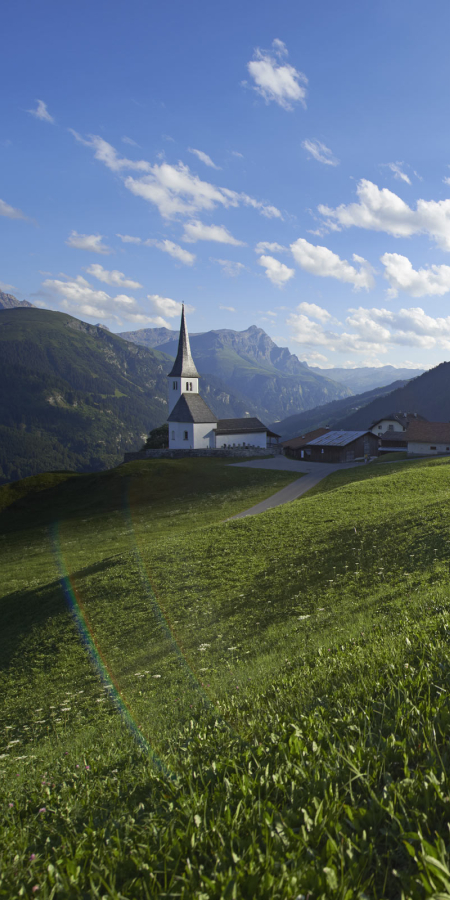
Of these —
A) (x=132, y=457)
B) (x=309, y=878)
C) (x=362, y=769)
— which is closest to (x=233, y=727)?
(x=362, y=769)

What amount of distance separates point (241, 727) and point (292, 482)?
5713 cm

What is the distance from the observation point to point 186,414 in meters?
107

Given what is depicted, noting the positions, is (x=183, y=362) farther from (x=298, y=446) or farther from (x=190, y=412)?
(x=298, y=446)

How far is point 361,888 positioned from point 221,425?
10970 centimetres

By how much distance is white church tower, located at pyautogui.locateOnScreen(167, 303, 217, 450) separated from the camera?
106 meters

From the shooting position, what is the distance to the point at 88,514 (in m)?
59.9

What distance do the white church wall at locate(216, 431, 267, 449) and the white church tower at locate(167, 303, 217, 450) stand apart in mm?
2186

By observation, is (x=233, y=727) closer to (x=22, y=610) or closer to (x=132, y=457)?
(x=22, y=610)

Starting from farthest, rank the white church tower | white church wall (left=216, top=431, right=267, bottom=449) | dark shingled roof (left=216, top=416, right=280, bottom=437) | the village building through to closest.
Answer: the village building, dark shingled roof (left=216, top=416, right=280, bottom=437), white church wall (left=216, top=431, right=267, bottom=449), the white church tower

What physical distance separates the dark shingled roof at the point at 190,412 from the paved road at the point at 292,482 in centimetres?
2195

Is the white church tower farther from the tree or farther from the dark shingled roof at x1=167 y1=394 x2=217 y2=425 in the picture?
the tree

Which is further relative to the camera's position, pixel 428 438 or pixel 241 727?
pixel 428 438

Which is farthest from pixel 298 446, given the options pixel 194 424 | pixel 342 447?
pixel 194 424

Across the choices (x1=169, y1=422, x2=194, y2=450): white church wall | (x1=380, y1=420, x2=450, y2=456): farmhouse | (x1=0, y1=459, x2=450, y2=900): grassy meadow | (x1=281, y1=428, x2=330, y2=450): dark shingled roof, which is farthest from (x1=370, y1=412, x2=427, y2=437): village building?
(x1=0, y1=459, x2=450, y2=900): grassy meadow
